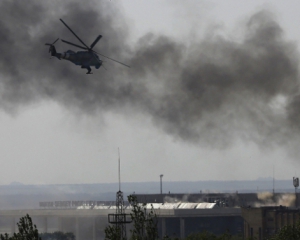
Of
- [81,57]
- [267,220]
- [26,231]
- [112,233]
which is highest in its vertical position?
[81,57]

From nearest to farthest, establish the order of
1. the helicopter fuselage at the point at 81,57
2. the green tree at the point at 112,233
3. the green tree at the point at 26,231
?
the green tree at the point at 26,231 → the green tree at the point at 112,233 → the helicopter fuselage at the point at 81,57

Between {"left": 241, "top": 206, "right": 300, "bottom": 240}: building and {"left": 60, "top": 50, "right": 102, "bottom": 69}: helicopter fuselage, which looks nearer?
{"left": 60, "top": 50, "right": 102, "bottom": 69}: helicopter fuselage

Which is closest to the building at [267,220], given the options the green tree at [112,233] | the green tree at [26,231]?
the green tree at [112,233]

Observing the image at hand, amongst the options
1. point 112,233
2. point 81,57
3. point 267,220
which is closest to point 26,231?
point 112,233

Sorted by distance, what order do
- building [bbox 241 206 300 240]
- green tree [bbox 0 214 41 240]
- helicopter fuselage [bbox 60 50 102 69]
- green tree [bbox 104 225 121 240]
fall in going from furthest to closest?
building [bbox 241 206 300 240] → helicopter fuselage [bbox 60 50 102 69] → green tree [bbox 104 225 121 240] → green tree [bbox 0 214 41 240]

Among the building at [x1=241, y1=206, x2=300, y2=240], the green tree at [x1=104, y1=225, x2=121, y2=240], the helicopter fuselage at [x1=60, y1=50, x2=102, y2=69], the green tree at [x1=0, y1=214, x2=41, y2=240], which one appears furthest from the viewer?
the building at [x1=241, y1=206, x2=300, y2=240]

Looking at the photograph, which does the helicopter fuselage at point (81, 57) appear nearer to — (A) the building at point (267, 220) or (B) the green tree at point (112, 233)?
(B) the green tree at point (112, 233)

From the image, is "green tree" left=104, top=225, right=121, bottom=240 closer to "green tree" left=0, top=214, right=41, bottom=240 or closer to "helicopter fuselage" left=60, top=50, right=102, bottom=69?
"green tree" left=0, top=214, right=41, bottom=240

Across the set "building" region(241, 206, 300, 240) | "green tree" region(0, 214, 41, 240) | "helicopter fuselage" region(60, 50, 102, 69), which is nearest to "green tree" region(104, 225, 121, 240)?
"green tree" region(0, 214, 41, 240)

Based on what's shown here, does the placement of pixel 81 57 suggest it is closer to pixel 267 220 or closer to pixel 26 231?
pixel 26 231

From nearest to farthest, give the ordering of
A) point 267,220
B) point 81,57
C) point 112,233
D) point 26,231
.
Result: point 26,231
point 112,233
point 81,57
point 267,220

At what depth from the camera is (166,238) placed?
7188 cm

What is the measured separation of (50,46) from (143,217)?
155 ft

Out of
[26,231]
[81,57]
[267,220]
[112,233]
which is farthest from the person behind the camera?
[267,220]
